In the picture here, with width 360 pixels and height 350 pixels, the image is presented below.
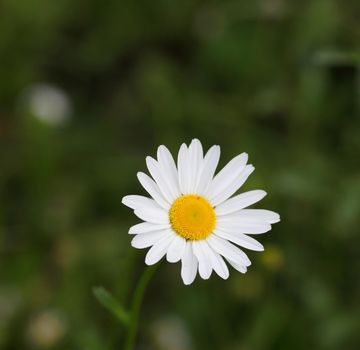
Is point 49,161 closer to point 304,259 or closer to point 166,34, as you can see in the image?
point 166,34

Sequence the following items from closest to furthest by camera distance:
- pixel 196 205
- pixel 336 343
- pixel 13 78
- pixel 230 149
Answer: pixel 196 205
pixel 336 343
pixel 230 149
pixel 13 78

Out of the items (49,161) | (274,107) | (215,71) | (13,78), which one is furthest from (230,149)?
(13,78)

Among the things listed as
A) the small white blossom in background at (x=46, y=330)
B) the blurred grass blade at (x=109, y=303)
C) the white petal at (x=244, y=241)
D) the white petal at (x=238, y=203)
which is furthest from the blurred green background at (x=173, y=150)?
the white petal at (x=244, y=241)

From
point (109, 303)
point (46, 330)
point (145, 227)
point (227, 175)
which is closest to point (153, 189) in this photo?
point (145, 227)

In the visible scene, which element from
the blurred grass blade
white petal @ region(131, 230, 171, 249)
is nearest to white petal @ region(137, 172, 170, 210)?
white petal @ region(131, 230, 171, 249)

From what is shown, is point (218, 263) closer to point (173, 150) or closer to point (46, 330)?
point (46, 330)

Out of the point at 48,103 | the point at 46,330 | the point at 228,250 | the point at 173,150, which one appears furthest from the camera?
the point at 48,103
